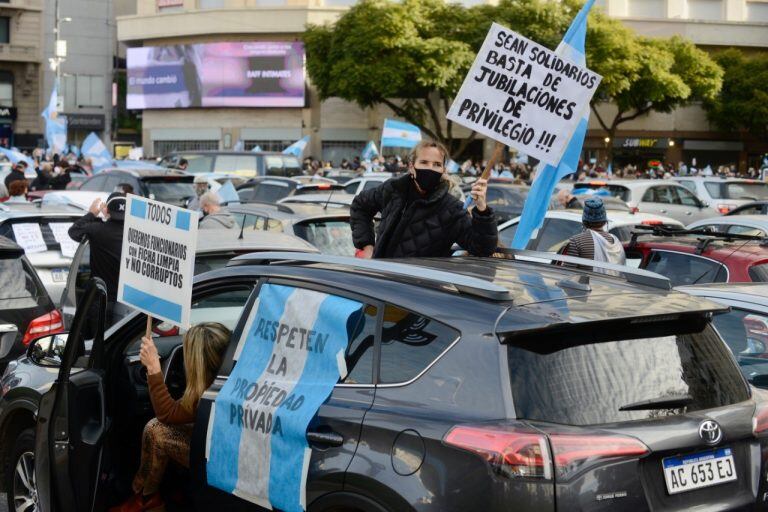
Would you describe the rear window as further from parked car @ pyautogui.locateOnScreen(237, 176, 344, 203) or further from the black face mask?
parked car @ pyautogui.locateOnScreen(237, 176, 344, 203)

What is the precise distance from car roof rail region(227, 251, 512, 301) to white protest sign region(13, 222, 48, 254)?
643 cm

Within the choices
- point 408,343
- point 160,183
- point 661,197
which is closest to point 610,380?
point 408,343

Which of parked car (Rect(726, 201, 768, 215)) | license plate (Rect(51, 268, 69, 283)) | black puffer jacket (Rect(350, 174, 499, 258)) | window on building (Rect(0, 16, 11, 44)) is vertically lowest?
license plate (Rect(51, 268, 69, 283))

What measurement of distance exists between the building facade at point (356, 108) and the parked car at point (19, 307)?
169 ft

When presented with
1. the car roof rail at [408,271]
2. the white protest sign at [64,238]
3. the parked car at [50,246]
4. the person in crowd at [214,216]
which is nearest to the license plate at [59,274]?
the parked car at [50,246]

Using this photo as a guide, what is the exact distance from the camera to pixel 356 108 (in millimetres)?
61875

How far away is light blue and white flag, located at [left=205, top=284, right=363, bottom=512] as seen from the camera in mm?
4281

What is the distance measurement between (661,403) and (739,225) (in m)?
9.85

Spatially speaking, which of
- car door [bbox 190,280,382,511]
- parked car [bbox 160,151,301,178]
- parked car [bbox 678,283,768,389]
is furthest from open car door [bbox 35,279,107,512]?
parked car [bbox 160,151,301,178]

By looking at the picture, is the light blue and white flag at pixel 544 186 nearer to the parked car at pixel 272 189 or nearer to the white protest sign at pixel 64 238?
the white protest sign at pixel 64 238

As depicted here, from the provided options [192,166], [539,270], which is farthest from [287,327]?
[192,166]

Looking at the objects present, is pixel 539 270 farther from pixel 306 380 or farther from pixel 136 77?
pixel 136 77

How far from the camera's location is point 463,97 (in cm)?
770

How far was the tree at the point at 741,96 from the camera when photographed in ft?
185
